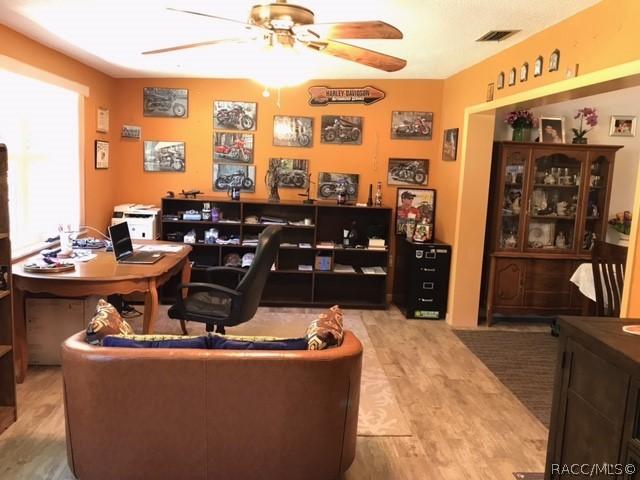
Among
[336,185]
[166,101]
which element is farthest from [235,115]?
[336,185]

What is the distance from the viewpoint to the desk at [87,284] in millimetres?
3238

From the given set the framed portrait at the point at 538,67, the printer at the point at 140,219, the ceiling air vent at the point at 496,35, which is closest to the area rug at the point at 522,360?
the framed portrait at the point at 538,67

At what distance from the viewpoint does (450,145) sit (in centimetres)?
521

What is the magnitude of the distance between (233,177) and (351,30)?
3.42 m

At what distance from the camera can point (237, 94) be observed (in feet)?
18.3

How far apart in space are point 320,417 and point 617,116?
15.2 feet

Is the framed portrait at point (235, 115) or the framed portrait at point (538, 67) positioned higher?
the framed portrait at point (538, 67)

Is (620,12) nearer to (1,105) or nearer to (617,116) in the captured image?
(617,116)

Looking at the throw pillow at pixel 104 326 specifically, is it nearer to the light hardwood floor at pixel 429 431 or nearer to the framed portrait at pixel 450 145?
the light hardwood floor at pixel 429 431

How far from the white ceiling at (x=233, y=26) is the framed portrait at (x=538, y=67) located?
0.20 meters

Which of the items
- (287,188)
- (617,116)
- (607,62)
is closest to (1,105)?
(287,188)

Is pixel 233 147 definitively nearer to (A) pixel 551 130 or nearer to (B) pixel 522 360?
(A) pixel 551 130

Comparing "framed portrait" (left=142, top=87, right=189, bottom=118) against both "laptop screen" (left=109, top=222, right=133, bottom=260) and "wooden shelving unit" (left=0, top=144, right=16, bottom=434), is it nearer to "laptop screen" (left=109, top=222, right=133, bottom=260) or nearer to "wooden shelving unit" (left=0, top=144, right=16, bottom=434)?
"laptop screen" (left=109, top=222, right=133, bottom=260)

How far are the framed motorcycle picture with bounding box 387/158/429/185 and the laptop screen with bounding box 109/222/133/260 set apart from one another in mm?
2888
